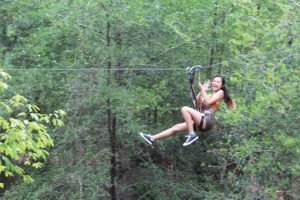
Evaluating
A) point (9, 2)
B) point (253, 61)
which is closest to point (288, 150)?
point (253, 61)

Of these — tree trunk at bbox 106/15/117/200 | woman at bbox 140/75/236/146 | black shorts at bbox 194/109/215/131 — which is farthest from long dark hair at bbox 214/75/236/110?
tree trunk at bbox 106/15/117/200

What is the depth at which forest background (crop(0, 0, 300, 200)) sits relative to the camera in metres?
8.91

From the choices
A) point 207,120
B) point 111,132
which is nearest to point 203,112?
point 207,120

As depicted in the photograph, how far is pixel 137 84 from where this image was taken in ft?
32.5

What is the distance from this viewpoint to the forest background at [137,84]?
8.91 meters

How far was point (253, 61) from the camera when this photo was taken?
334 inches

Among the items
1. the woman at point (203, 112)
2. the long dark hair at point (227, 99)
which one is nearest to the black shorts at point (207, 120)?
the woman at point (203, 112)

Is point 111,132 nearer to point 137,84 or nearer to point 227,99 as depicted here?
point 137,84

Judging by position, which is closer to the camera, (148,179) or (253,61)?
(253,61)

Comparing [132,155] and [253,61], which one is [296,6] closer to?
[253,61]

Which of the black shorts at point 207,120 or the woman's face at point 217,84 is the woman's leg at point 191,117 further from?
the woman's face at point 217,84

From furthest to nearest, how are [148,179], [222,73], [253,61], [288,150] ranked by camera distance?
[148,179] → [222,73] → [253,61] → [288,150]

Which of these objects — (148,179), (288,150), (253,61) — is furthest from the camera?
(148,179)

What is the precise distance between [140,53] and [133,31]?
434mm
